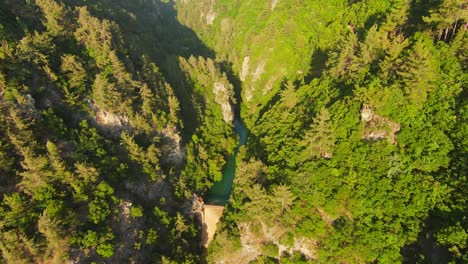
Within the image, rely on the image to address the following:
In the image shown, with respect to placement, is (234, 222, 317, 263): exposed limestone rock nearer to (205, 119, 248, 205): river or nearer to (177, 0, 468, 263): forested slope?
(177, 0, 468, 263): forested slope

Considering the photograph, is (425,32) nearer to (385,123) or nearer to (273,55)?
(385,123)

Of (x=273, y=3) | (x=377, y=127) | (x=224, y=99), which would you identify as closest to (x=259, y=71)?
(x=224, y=99)

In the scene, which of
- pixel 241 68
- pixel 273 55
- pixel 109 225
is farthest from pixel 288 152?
pixel 241 68

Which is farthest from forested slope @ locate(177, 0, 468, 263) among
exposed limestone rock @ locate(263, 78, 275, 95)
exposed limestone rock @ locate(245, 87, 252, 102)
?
exposed limestone rock @ locate(245, 87, 252, 102)

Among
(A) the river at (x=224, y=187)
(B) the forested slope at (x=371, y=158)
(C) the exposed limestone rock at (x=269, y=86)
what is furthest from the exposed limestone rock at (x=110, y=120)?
(C) the exposed limestone rock at (x=269, y=86)

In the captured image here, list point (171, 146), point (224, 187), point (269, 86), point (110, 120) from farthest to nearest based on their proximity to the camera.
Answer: point (269, 86) < point (224, 187) < point (171, 146) < point (110, 120)

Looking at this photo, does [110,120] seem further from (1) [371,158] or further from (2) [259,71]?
(1) [371,158]

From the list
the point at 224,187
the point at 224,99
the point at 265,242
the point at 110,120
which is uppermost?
the point at 224,99

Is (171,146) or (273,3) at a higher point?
(273,3)

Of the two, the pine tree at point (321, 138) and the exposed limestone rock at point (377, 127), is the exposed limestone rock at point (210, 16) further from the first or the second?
the exposed limestone rock at point (377, 127)
